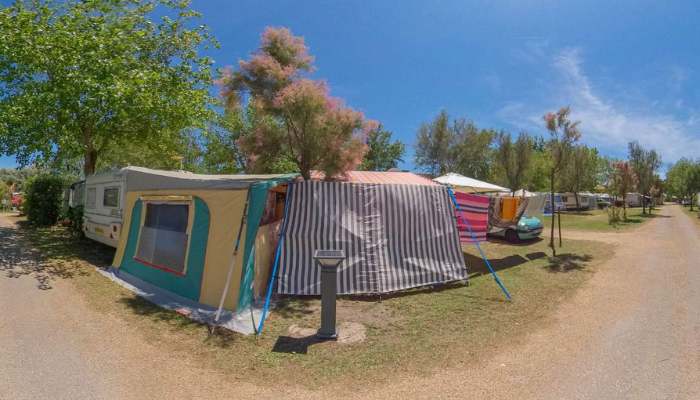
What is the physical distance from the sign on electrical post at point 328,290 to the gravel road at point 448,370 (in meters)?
1.21

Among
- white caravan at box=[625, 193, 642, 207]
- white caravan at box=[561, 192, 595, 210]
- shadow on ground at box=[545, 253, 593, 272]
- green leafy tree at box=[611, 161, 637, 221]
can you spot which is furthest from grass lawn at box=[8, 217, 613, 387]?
white caravan at box=[625, 193, 642, 207]

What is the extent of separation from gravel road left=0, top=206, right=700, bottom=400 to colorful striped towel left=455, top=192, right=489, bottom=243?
90.5 inches

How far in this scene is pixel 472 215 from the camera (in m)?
8.10

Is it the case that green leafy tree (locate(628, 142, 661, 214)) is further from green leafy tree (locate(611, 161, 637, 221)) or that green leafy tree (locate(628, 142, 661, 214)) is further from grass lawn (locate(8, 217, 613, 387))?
grass lawn (locate(8, 217, 613, 387))

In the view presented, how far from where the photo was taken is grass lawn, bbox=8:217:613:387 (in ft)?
13.1

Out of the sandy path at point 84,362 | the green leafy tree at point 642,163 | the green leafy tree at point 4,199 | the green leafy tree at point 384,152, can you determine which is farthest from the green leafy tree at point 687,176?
the green leafy tree at point 4,199

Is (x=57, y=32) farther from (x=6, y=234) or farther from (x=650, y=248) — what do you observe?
(x=650, y=248)

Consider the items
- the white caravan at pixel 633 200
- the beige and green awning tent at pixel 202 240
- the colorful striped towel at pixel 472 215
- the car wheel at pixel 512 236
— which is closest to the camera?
the beige and green awning tent at pixel 202 240

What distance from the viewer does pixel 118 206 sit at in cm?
832

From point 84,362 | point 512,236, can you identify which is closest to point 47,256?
point 84,362

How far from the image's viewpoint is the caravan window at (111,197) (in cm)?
852

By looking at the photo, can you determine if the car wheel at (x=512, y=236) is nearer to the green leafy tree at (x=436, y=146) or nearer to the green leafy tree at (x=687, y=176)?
the green leafy tree at (x=436, y=146)

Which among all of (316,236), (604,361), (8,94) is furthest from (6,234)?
(604,361)

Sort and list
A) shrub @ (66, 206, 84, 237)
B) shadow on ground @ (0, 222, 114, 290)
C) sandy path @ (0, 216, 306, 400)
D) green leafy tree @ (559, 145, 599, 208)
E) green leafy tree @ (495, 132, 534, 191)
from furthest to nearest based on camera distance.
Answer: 1. green leafy tree @ (559, 145, 599, 208)
2. green leafy tree @ (495, 132, 534, 191)
3. shrub @ (66, 206, 84, 237)
4. shadow on ground @ (0, 222, 114, 290)
5. sandy path @ (0, 216, 306, 400)
